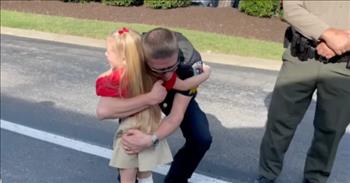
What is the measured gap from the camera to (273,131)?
3.84m

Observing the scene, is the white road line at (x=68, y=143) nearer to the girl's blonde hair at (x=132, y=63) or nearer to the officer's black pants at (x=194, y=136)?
the officer's black pants at (x=194, y=136)

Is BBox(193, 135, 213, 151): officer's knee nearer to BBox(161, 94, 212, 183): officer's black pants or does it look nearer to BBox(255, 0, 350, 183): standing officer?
BBox(161, 94, 212, 183): officer's black pants

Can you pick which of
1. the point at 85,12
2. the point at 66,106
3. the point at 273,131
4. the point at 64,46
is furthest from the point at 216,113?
the point at 85,12

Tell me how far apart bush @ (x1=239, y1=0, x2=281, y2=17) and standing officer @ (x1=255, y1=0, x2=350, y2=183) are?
10524 mm

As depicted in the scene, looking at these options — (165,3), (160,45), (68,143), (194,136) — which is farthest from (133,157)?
(165,3)

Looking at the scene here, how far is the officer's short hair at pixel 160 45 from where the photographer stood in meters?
2.91

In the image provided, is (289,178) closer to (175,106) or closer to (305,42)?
(305,42)

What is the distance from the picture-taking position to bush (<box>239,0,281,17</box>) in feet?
46.2

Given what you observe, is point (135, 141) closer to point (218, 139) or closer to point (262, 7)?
point (218, 139)

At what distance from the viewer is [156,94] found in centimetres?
306

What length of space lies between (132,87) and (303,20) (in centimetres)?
123

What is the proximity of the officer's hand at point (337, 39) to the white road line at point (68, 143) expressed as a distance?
141cm

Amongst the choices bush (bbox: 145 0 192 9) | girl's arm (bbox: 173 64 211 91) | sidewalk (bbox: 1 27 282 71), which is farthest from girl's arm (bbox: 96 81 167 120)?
bush (bbox: 145 0 192 9)

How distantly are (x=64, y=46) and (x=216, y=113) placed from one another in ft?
17.3
